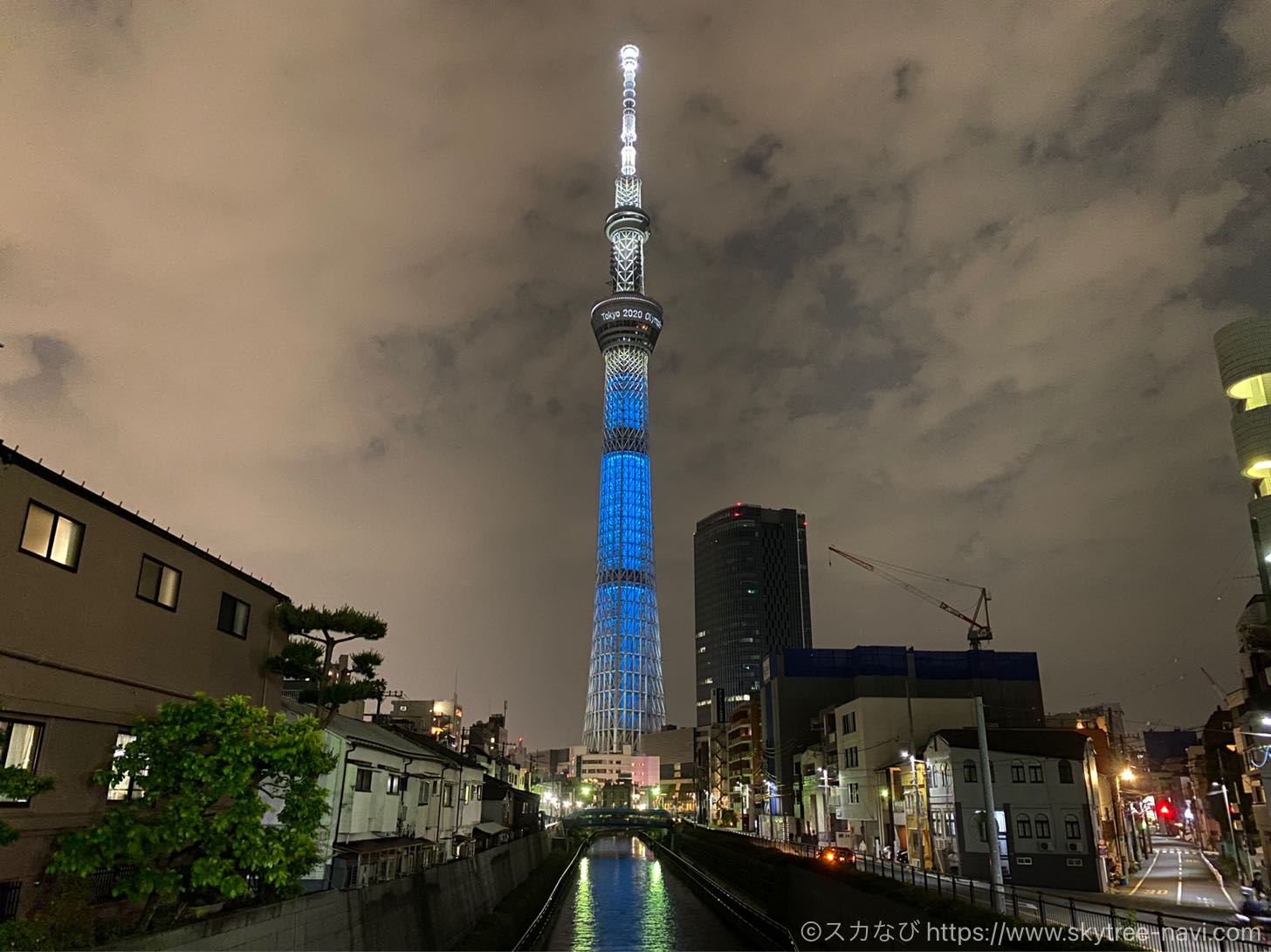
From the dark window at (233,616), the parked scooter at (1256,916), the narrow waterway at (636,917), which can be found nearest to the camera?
the parked scooter at (1256,916)

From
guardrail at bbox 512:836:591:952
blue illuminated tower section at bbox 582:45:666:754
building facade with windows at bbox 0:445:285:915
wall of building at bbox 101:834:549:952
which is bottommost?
guardrail at bbox 512:836:591:952

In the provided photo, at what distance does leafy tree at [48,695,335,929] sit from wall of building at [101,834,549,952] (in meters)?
0.92

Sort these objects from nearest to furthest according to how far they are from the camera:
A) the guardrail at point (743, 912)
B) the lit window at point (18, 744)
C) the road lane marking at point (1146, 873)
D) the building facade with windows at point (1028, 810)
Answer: the lit window at point (18, 744), the guardrail at point (743, 912), the road lane marking at point (1146, 873), the building facade with windows at point (1028, 810)

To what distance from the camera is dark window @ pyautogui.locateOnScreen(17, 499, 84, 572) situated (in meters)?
17.9

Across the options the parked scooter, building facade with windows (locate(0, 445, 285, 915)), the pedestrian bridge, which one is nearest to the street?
the parked scooter

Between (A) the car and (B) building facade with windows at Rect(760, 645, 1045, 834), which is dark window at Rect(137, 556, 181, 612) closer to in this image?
(A) the car

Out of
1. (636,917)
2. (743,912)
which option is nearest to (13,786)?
(743,912)

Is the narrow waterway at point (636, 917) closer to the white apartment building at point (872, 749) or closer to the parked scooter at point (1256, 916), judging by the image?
the white apartment building at point (872, 749)

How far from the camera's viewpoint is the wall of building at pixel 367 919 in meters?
17.4

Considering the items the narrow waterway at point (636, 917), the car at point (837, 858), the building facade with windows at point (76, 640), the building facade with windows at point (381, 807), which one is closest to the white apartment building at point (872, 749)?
the narrow waterway at point (636, 917)

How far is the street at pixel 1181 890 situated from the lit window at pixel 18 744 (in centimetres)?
3684

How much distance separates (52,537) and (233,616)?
314 inches

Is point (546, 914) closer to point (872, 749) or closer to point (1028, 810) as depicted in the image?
point (1028, 810)

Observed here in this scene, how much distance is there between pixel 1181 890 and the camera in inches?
1596
